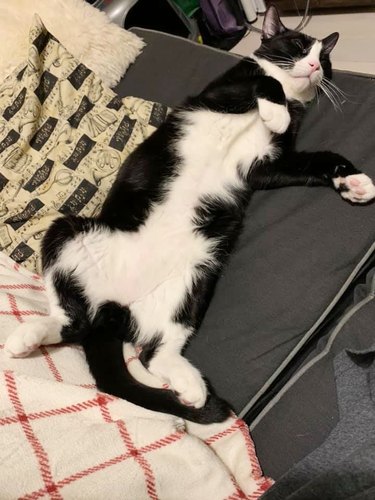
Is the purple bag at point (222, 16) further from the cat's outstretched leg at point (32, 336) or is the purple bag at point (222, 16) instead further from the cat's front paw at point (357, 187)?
the cat's outstretched leg at point (32, 336)

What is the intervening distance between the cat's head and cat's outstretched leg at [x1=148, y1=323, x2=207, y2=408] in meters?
0.80

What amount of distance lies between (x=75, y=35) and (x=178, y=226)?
99 cm

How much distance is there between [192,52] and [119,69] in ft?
0.94

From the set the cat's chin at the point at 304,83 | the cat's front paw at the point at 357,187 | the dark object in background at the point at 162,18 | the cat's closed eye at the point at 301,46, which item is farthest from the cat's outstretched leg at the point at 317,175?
the dark object in background at the point at 162,18

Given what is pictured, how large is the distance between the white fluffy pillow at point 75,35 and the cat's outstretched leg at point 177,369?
103 cm

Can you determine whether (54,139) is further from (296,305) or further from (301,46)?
Result: (296,305)

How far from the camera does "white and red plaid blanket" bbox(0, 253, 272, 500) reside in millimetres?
810

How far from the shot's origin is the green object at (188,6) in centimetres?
239

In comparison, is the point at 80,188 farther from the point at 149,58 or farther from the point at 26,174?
the point at 149,58

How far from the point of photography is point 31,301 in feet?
3.93

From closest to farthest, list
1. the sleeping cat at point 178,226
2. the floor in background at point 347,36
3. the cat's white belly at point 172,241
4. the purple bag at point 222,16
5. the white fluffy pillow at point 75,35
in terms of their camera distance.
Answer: the sleeping cat at point 178,226 < the cat's white belly at point 172,241 < the white fluffy pillow at point 75,35 < the floor in background at point 347,36 < the purple bag at point 222,16

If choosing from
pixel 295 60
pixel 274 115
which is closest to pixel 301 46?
pixel 295 60

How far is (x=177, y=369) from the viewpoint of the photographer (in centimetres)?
105

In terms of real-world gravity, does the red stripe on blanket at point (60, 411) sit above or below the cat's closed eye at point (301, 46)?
below
